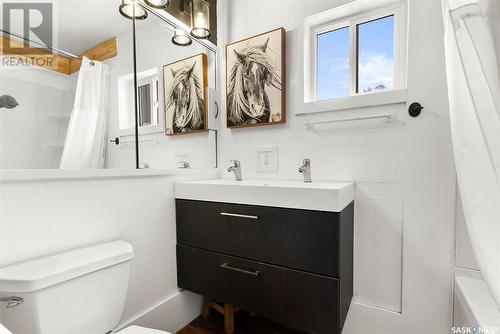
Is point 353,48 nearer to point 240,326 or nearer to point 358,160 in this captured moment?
point 358,160

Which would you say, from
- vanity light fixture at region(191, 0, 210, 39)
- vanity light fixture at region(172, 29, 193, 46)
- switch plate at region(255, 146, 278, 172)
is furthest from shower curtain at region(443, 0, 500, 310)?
vanity light fixture at region(172, 29, 193, 46)

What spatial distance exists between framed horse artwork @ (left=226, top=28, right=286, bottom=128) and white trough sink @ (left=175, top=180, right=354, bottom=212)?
0.59 m

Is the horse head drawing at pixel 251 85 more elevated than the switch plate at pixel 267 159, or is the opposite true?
the horse head drawing at pixel 251 85

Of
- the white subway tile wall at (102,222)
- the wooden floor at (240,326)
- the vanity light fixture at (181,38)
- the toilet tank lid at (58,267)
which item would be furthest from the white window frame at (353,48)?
the wooden floor at (240,326)

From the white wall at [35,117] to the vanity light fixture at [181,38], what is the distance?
0.77 m

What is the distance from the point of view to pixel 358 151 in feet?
4.48

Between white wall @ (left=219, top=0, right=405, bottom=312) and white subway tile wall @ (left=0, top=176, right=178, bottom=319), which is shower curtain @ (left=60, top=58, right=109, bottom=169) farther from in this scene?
white wall @ (left=219, top=0, right=405, bottom=312)

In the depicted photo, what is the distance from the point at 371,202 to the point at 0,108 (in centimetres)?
182

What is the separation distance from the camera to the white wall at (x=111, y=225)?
0.87m

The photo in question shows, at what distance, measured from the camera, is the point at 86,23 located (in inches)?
50.4

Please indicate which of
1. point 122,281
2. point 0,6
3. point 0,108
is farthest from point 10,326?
point 0,6

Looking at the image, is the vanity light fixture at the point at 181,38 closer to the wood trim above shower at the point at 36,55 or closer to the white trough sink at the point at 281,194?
the wood trim above shower at the point at 36,55

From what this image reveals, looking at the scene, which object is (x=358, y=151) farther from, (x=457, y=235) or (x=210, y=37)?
(x=210, y=37)

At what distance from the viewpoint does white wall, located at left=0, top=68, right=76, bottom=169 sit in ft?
3.31
